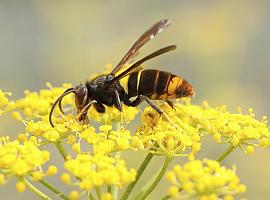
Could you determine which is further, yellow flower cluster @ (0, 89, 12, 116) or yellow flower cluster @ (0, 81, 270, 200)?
yellow flower cluster @ (0, 89, 12, 116)

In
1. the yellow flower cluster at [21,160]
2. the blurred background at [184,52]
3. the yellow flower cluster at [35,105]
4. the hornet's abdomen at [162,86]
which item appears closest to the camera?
the yellow flower cluster at [21,160]

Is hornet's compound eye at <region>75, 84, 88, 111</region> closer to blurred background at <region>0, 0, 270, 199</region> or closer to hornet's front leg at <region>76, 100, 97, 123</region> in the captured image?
hornet's front leg at <region>76, 100, 97, 123</region>

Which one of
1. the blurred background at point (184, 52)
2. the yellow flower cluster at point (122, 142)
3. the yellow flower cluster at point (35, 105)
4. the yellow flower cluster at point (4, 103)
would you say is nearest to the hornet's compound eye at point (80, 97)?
the yellow flower cluster at point (122, 142)

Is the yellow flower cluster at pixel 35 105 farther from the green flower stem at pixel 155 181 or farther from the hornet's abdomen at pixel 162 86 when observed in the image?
the green flower stem at pixel 155 181

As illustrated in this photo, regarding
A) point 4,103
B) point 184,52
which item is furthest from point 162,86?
point 184,52

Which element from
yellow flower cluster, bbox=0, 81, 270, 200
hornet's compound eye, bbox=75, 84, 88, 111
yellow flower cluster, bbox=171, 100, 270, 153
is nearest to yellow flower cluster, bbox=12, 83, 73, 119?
yellow flower cluster, bbox=0, 81, 270, 200

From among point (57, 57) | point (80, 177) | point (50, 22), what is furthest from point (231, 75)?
point (80, 177)

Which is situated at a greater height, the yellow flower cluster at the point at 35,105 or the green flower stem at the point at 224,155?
the yellow flower cluster at the point at 35,105
